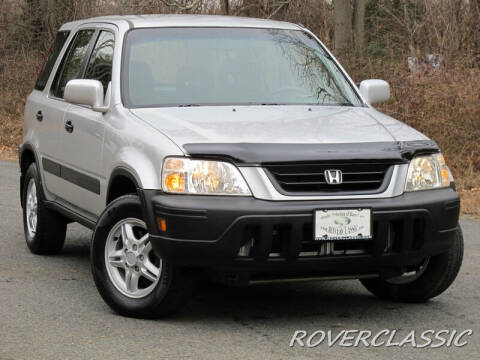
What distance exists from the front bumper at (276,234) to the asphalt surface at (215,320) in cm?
40

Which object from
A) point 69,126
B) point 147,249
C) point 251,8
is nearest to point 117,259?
point 147,249

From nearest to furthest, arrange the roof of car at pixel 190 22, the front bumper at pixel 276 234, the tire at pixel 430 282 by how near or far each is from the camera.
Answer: the front bumper at pixel 276 234 → the tire at pixel 430 282 → the roof of car at pixel 190 22

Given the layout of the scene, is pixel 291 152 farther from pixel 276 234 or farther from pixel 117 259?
pixel 117 259

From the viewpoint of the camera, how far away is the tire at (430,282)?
22.3ft

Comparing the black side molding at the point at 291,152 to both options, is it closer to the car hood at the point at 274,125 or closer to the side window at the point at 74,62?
the car hood at the point at 274,125

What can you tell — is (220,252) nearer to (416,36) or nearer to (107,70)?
(107,70)

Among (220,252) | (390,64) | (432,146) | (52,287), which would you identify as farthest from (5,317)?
(390,64)

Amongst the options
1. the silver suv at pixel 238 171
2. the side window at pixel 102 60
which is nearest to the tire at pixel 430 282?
the silver suv at pixel 238 171

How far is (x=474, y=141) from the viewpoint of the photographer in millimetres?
14656

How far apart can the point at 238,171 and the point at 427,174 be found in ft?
3.78

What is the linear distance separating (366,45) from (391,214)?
13907 millimetres

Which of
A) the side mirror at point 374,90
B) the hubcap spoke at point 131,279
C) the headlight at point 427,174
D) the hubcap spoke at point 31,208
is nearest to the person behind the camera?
the headlight at point 427,174

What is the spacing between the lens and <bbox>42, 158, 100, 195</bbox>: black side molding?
23.9ft

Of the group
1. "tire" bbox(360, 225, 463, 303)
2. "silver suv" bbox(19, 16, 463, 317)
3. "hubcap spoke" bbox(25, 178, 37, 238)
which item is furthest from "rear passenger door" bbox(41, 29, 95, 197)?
"tire" bbox(360, 225, 463, 303)
